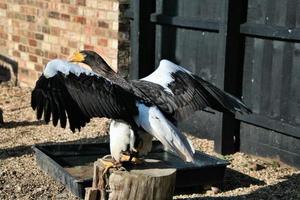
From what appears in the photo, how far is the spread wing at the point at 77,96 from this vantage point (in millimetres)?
4141

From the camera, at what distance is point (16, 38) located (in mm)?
9586

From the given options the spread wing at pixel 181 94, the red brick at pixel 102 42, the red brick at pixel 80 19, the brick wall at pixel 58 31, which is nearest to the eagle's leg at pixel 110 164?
the spread wing at pixel 181 94

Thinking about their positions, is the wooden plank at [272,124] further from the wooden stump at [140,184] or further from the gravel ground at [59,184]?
the wooden stump at [140,184]

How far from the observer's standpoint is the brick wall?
7.71 metres

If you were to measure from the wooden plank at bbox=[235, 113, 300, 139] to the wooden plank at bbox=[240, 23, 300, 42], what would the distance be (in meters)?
0.76

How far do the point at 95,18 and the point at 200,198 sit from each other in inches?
132

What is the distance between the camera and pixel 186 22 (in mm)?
6941

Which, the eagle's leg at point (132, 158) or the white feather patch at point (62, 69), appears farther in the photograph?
the eagle's leg at point (132, 158)

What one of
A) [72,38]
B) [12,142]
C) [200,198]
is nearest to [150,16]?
[72,38]

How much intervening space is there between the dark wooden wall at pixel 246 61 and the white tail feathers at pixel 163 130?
2049 mm

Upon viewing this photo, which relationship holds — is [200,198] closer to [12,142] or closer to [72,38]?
[12,142]

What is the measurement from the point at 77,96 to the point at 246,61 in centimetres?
267

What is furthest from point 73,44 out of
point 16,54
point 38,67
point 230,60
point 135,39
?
point 230,60

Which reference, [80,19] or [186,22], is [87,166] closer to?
[186,22]
